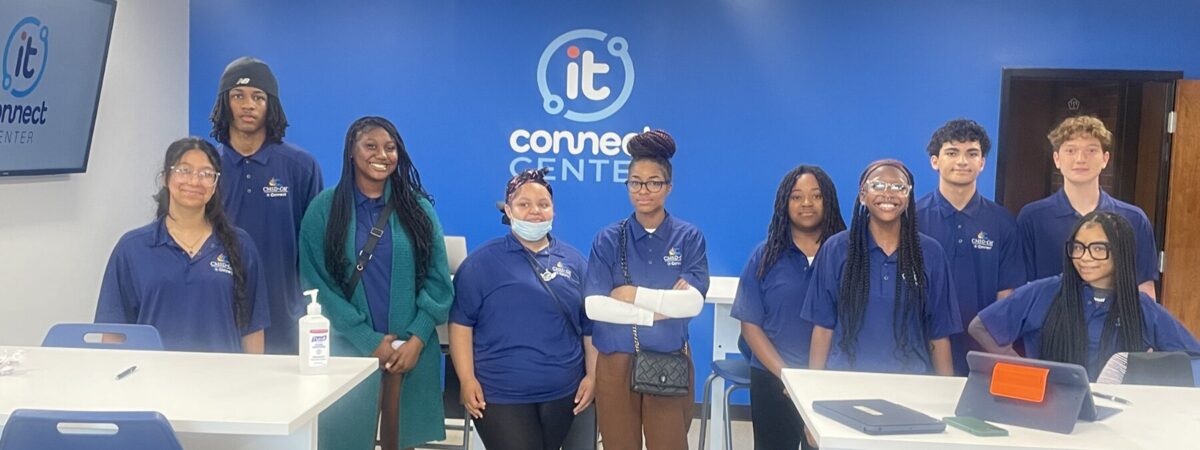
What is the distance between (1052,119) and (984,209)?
3.43m

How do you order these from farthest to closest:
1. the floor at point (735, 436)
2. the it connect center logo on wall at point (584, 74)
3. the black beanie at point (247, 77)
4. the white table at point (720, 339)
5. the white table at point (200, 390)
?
the it connect center logo on wall at point (584, 74)
the floor at point (735, 436)
the white table at point (720, 339)
the black beanie at point (247, 77)
the white table at point (200, 390)

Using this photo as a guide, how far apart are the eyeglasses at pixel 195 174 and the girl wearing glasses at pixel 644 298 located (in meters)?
1.21

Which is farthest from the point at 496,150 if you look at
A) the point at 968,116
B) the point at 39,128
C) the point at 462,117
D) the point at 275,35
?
the point at 968,116

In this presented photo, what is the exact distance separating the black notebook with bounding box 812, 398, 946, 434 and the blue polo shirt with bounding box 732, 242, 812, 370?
34.2 inches

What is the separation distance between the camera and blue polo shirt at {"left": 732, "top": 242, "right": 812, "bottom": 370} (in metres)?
3.06

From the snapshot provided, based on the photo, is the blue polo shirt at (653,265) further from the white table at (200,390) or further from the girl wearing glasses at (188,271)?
the girl wearing glasses at (188,271)

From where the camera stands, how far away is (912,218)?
2.91 metres


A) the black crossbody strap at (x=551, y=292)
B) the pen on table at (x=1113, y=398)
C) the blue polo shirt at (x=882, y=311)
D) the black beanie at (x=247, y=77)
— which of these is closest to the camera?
the pen on table at (x=1113, y=398)

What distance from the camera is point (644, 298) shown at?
2.94m

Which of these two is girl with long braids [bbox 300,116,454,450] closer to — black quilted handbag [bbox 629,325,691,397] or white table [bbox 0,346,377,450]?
white table [bbox 0,346,377,450]

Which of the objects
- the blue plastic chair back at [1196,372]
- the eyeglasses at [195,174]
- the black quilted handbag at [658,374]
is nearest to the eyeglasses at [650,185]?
the black quilted handbag at [658,374]

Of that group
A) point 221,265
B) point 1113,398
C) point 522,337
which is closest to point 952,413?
point 1113,398

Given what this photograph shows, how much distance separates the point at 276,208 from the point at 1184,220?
14.3 ft

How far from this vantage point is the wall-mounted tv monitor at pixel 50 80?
351 cm
